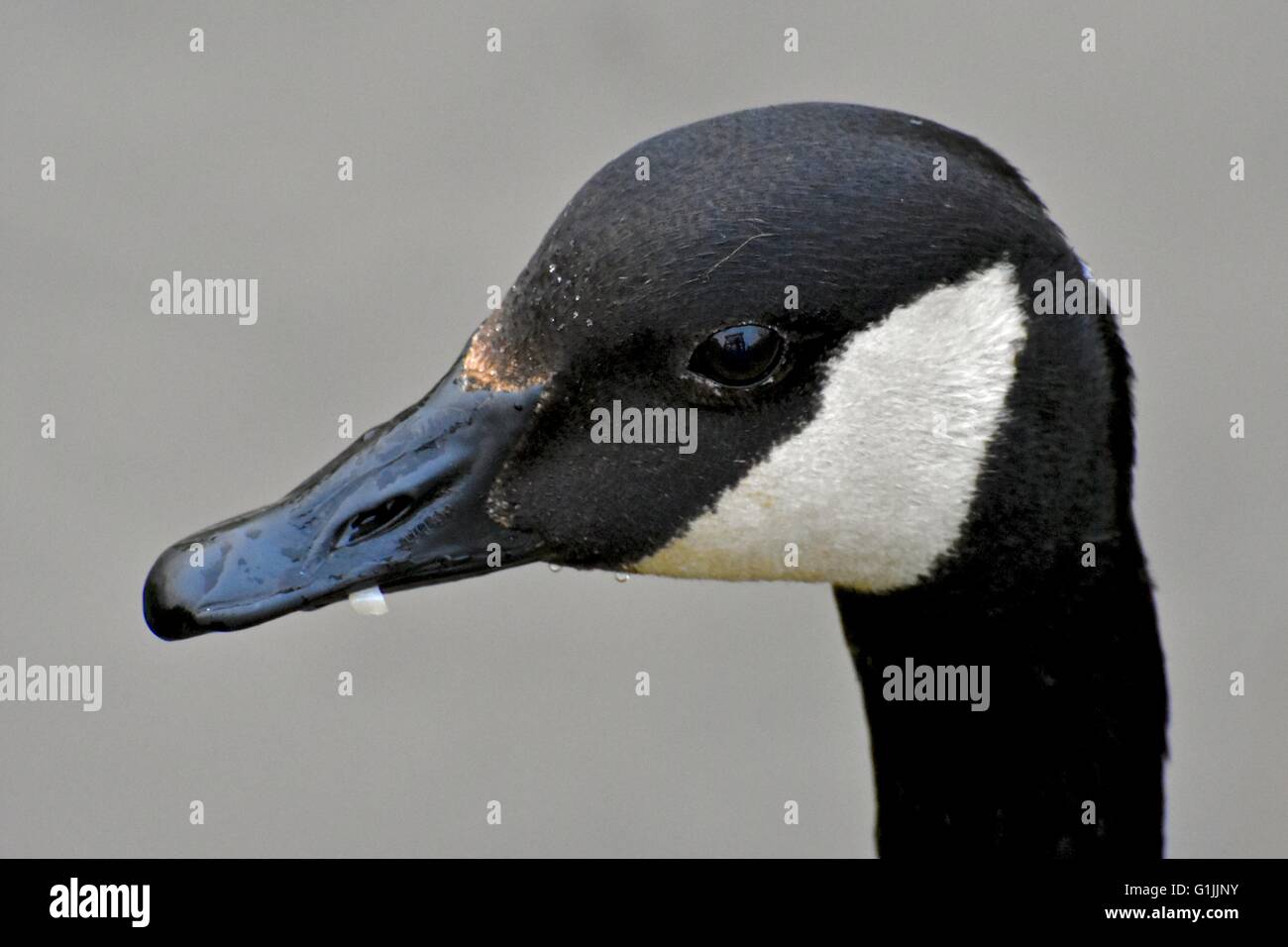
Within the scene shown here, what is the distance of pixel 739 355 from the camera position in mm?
2553

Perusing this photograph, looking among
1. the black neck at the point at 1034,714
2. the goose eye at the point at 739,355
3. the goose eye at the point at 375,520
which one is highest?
the goose eye at the point at 739,355

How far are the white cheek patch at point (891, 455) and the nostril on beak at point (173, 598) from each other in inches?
36.2

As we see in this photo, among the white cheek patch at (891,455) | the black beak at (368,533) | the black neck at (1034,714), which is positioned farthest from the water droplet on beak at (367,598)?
the black neck at (1034,714)

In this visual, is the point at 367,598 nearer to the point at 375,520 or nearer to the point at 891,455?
the point at 375,520

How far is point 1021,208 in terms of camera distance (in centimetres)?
259

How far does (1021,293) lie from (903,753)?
3.61 feet

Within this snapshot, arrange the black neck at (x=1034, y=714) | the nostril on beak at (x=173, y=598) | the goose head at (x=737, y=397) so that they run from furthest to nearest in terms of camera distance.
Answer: the black neck at (x=1034, y=714) → the nostril on beak at (x=173, y=598) → the goose head at (x=737, y=397)

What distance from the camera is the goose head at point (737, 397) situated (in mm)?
2502

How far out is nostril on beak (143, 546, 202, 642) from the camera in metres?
2.64

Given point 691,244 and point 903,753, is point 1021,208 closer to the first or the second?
point 691,244

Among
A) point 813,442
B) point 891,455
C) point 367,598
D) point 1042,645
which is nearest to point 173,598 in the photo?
point 367,598

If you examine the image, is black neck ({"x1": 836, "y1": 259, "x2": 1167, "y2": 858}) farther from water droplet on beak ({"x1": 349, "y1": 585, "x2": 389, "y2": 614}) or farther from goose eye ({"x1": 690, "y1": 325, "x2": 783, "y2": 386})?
water droplet on beak ({"x1": 349, "y1": 585, "x2": 389, "y2": 614})

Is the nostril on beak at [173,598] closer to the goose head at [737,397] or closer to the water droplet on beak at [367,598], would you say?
the goose head at [737,397]

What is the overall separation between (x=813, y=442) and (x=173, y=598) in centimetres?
121
